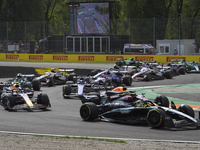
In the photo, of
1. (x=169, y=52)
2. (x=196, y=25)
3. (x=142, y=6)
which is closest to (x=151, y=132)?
(x=196, y=25)

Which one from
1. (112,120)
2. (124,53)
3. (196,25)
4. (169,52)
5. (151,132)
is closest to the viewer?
(151,132)

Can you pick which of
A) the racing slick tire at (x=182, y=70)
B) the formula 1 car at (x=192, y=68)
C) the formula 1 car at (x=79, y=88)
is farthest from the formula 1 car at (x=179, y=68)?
the formula 1 car at (x=79, y=88)

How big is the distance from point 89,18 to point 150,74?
2246 cm

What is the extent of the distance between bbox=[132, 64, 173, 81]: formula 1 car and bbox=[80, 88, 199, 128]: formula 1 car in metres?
12.6

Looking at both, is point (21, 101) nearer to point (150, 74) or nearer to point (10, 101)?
point (10, 101)

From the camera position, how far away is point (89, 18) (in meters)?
46.8

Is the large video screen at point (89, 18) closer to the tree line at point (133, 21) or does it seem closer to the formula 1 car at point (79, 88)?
the tree line at point (133, 21)

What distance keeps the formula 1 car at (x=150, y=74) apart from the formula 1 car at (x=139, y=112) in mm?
12641

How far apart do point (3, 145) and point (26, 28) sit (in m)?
37.9

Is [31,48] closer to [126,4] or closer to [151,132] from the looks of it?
[126,4]

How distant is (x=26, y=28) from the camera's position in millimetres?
45188

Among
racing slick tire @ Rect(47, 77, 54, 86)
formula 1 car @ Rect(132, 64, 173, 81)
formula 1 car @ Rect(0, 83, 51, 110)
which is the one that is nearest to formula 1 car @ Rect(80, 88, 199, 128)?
formula 1 car @ Rect(0, 83, 51, 110)

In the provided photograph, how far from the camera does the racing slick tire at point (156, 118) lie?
10.2 meters

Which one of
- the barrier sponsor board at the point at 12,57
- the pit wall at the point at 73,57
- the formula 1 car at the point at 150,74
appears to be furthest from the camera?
the barrier sponsor board at the point at 12,57
